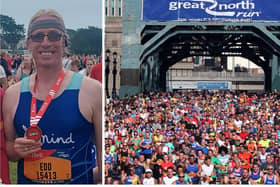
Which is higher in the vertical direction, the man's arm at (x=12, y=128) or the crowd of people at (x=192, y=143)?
the man's arm at (x=12, y=128)

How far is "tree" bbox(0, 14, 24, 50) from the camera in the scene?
5789 millimetres

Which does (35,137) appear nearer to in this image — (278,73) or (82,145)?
(82,145)

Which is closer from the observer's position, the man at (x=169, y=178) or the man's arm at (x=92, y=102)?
the man's arm at (x=92, y=102)

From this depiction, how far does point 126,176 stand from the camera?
1201 cm

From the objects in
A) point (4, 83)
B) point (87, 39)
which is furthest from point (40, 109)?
point (87, 39)

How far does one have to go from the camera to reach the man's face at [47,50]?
5.79m

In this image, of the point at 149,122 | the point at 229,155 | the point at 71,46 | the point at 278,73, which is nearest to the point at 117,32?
the point at 278,73

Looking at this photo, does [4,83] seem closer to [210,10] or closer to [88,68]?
[88,68]

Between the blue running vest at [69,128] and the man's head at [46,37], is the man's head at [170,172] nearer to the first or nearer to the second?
the blue running vest at [69,128]

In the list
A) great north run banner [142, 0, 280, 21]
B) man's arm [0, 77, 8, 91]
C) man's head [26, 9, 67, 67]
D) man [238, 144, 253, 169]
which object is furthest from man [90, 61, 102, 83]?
great north run banner [142, 0, 280, 21]

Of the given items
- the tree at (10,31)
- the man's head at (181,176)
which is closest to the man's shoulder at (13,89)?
the tree at (10,31)

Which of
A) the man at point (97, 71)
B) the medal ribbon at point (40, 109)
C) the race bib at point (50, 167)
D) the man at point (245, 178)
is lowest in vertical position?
the man at point (245, 178)

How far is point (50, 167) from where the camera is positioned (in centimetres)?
565

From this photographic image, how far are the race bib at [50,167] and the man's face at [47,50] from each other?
932 millimetres
